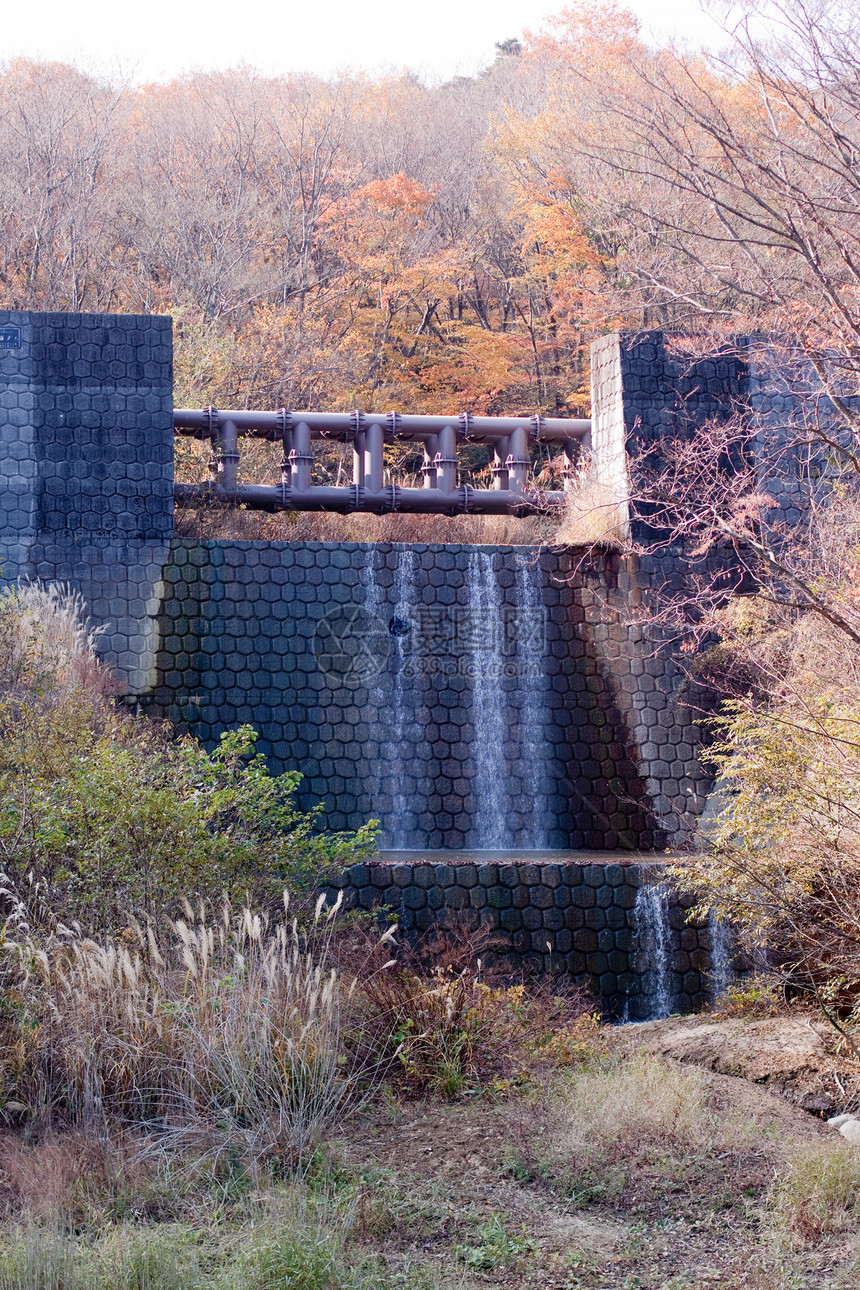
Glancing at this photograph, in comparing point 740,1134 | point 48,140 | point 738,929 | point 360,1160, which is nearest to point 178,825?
point 360,1160

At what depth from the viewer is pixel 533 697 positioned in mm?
12750

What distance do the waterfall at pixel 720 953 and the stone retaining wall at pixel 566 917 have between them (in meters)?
0.05

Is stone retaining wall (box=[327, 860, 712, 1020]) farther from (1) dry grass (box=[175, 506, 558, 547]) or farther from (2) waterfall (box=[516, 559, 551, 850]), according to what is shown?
(1) dry grass (box=[175, 506, 558, 547])

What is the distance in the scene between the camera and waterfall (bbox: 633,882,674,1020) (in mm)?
9078

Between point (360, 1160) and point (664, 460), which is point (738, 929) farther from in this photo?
point (664, 460)

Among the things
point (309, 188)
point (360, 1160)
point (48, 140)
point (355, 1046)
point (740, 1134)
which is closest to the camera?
point (360, 1160)

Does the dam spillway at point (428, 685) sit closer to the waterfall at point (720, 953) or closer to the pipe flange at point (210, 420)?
the pipe flange at point (210, 420)

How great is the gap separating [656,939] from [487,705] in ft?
13.2

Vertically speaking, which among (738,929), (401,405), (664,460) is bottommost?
(738,929)

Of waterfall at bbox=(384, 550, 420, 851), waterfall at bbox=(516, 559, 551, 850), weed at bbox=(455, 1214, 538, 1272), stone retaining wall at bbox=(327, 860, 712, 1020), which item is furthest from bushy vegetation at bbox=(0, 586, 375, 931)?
waterfall at bbox=(516, 559, 551, 850)

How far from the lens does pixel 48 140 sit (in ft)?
73.9

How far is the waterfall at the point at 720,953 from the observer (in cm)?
905

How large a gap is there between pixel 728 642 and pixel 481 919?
12.2ft

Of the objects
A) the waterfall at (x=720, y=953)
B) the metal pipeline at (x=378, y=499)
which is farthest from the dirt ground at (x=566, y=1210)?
the metal pipeline at (x=378, y=499)
